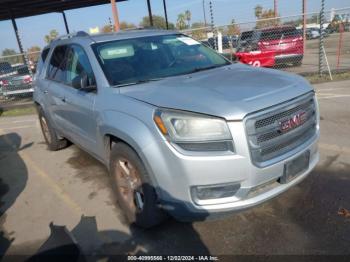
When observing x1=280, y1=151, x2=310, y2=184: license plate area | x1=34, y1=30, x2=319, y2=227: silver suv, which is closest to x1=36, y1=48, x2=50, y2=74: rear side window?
x1=34, y1=30, x2=319, y2=227: silver suv

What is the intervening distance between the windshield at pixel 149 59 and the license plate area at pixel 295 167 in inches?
61.0

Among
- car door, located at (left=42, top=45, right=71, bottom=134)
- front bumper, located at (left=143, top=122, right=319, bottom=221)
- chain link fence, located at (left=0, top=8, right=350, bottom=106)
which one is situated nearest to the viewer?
front bumper, located at (left=143, top=122, right=319, bottom=221)

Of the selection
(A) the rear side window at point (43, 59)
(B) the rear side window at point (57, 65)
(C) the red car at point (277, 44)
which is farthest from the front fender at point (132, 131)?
(C) the red car at point (277, 44)

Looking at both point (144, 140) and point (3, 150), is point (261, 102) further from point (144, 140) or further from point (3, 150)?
point (3, 150)

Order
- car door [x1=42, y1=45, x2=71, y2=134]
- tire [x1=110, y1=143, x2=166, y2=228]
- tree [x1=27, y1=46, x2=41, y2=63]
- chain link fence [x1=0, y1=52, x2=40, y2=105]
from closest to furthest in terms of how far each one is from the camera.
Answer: tire [x1=110, y1=143, x2=166, y2=228]
car door [x1=42, y1=45, x2=71, y2=134]
tree [x1=27, y1=46, x2=41, y2=63]
chain link fence [x1=0, y1=52, x2=40, y2=105]

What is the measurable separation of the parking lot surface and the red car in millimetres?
7590

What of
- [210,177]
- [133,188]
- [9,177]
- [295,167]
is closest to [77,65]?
[133,188]

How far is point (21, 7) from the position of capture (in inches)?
886

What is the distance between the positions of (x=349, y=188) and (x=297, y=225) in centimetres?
99

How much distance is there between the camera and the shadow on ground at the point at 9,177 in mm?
3778

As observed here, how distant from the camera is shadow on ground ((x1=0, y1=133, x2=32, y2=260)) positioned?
3778 mm

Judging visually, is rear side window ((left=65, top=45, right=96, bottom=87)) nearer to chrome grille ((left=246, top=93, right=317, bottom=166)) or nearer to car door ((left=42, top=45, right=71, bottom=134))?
car door ((left=42, top=45, right=71, bottom=134))

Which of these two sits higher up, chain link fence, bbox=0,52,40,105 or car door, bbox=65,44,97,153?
car door, bbox=65,44,97,153

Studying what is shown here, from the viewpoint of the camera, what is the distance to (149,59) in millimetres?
4047
